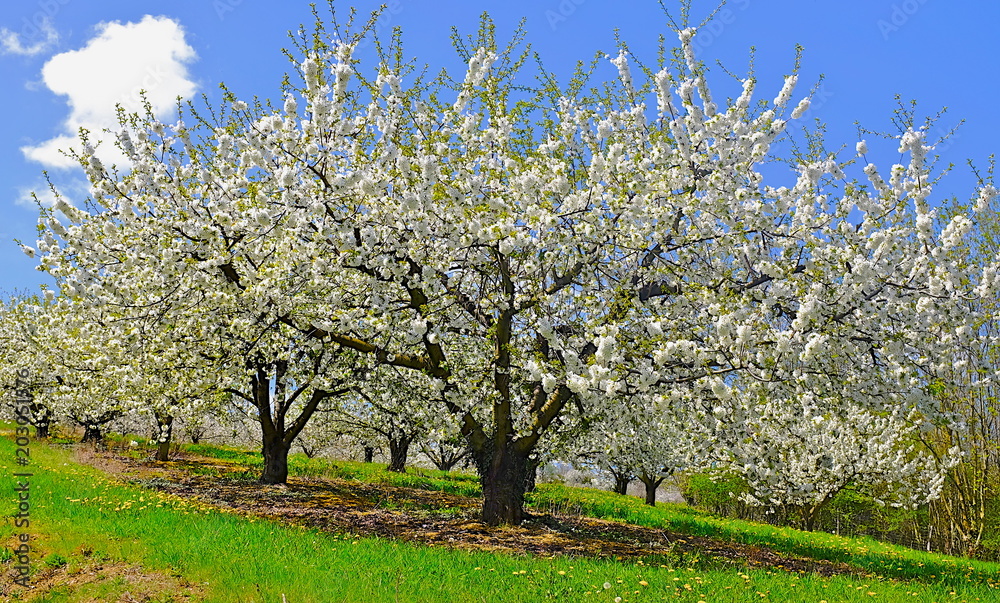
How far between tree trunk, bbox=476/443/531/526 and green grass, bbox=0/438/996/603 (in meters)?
2.54

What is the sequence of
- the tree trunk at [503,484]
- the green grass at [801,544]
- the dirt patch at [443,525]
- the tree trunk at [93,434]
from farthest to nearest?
the tree trunk at [93,434], the green grass at [801,544], the tree trunk at [503,484], the dirt patch at [443,525]

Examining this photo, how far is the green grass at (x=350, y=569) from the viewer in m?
5.49

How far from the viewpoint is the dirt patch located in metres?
8.98

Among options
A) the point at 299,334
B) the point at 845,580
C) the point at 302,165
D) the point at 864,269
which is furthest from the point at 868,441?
the point at 302,165

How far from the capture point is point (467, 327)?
9.39 meters

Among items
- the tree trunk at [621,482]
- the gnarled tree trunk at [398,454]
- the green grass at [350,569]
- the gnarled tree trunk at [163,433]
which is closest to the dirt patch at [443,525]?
the green grass at [350,569]

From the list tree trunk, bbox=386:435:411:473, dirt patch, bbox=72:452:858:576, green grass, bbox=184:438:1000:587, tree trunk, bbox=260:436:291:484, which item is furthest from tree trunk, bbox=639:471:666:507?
tree trunk, bbox=260:436:291:484

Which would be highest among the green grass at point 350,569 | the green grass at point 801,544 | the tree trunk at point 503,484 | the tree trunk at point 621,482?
the tree trunk at point 503,484

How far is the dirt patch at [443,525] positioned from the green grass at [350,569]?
1.03 metres

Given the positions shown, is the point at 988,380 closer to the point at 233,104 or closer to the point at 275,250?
the point at 275,250

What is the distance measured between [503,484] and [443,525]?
1.23 metres

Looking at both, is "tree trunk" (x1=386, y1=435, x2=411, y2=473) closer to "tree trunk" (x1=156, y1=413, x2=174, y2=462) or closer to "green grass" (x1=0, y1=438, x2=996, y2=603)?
"tree trunk" (x1=156, y1=413, x2=174, y2=462)

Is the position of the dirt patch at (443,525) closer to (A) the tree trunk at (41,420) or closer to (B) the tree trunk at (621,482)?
(A) the tree trunk at (41,420)

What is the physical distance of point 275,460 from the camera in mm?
15859
